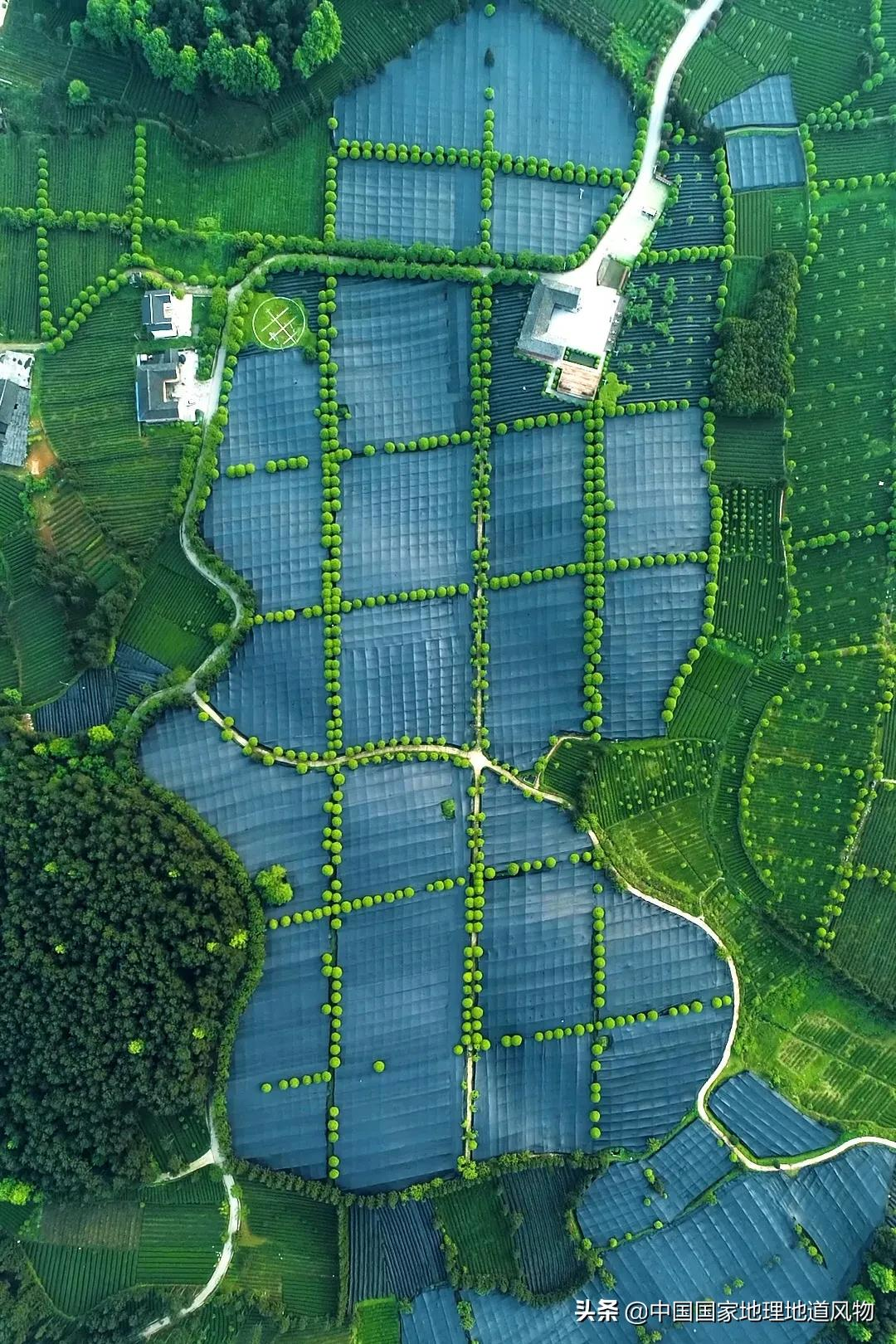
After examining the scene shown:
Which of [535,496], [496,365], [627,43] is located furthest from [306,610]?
[627,43]

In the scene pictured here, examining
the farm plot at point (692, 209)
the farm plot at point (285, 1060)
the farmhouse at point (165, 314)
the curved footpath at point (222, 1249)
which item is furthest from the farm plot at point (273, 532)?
the curved footpath at point (222, 1249)

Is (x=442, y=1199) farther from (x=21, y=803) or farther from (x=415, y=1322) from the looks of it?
(x=21, y=803)

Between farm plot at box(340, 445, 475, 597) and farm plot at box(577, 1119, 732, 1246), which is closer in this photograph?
farm plot at box(577, 1119, 732, 1246)

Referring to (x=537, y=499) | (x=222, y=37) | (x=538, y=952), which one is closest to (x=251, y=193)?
(x=222, y=37)

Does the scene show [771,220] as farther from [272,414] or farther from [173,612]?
[173,612]

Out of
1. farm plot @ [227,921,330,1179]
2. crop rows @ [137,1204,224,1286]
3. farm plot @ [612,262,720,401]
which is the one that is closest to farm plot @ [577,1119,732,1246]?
farm plot @ [227,921,330,1179]

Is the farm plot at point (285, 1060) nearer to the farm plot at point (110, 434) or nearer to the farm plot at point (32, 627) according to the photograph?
the farm plot at point (32, 627)

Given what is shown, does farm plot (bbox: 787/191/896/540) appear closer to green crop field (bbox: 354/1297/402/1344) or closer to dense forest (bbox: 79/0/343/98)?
dense forest (bbox: 79/0/343/98)
